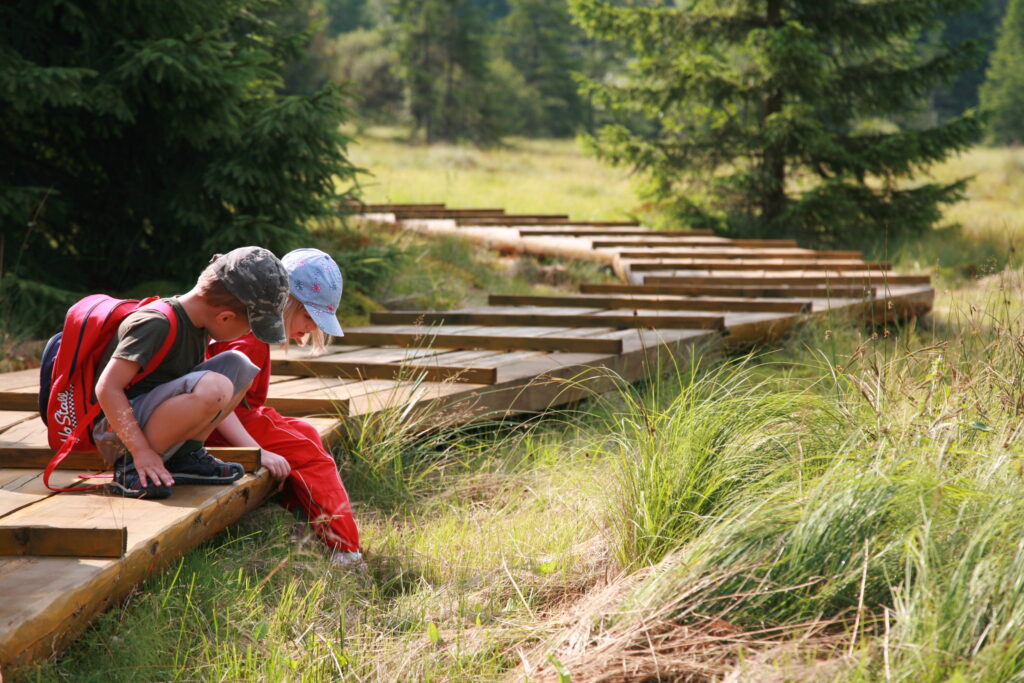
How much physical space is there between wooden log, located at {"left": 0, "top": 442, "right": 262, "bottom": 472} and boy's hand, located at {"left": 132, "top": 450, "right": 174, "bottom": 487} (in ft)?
1.21

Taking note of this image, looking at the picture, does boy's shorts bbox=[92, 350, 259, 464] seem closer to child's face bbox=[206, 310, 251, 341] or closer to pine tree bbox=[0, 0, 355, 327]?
child's face bbox=[206, 310, 251, 341]

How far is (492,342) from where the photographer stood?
608 centimetres

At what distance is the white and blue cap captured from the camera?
3.56 m

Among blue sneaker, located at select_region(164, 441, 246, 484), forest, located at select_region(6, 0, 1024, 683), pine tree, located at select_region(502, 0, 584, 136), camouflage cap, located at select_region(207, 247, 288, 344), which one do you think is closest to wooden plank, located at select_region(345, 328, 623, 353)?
forest, located at select_region(6, 0, 1024, 683)

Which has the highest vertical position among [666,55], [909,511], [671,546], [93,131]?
[666,55]

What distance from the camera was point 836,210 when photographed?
518 inches

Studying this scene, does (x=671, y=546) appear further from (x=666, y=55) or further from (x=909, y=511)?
(x=666, y=55)

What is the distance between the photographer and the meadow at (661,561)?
234 cm

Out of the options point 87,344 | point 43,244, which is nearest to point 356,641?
point 87,344

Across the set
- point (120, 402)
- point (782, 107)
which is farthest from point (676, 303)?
point (782, 107)

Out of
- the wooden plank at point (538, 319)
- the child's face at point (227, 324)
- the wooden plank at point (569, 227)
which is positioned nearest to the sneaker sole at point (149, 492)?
the child's face at point (227, 324)

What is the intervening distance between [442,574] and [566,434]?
1741mm

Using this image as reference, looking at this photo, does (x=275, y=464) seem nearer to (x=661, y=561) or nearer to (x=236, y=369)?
(x=236, y=369)

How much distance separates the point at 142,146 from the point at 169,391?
4.93m
